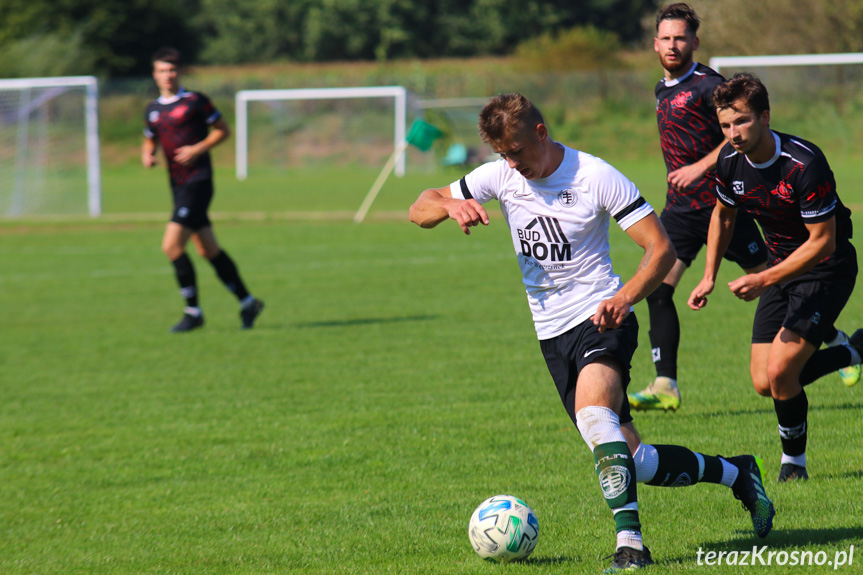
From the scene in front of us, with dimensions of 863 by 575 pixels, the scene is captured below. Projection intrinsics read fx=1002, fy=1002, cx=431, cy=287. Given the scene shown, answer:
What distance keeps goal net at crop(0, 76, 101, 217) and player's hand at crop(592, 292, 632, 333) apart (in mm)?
22070

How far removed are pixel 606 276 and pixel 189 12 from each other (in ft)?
214

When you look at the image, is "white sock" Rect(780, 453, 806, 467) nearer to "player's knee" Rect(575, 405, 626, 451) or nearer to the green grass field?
the green grass field

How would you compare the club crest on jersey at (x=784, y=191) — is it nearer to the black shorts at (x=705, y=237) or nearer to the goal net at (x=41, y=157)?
the black shorts at (x=705, y=237)

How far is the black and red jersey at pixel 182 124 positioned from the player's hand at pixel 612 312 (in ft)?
24.1

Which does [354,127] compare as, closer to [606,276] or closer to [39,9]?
[39,9]

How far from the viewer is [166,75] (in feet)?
32.8

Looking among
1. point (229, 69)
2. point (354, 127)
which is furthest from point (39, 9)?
point (354, 127)

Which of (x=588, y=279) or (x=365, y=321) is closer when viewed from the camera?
(x=588, y=279)

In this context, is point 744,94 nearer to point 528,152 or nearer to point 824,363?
point 528,152

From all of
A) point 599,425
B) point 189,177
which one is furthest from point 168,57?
point 599,425

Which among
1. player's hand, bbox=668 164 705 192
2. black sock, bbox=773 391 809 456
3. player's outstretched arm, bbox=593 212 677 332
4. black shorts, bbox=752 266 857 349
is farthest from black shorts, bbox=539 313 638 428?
player's hand, bbox=668 164 705 192

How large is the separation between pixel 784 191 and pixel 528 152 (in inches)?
49.5

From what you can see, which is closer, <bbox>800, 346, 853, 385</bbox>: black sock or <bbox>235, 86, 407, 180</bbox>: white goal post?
<bbox>800, 346, 853, 385</bbox>: black sock

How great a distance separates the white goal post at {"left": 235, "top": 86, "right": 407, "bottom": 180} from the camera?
35.0 metres
